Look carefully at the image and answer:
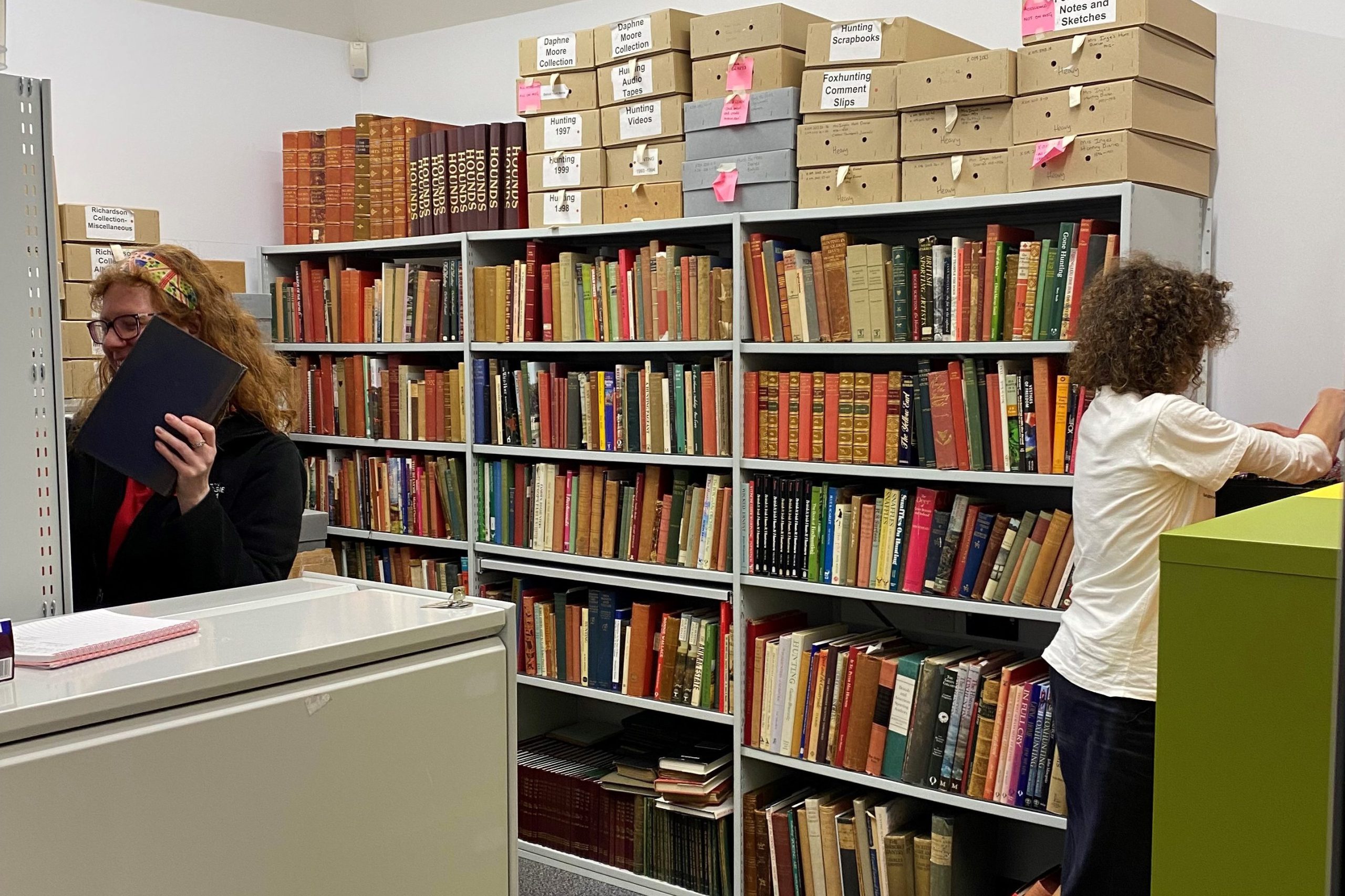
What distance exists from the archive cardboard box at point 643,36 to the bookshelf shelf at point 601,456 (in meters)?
1.05

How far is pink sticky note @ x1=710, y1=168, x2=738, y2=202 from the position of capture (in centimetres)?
309

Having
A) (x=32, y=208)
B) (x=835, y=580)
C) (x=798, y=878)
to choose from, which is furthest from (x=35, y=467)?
(x=798, y=878)

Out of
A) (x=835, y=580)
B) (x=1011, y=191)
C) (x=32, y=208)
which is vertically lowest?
(x=835, y=580)

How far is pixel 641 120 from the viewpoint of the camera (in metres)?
3.25

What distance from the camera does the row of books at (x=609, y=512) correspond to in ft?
10.7

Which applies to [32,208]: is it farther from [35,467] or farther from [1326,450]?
[1326,450]

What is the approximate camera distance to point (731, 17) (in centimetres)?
305

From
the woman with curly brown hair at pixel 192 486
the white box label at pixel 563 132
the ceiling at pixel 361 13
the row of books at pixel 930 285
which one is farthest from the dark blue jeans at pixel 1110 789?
the ceiling at pixel 361 13

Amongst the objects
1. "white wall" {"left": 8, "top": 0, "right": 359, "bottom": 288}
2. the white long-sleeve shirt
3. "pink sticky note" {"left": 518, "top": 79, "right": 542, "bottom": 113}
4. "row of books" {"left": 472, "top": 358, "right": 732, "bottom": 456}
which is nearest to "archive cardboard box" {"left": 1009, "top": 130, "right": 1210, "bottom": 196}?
the white long-sleeve shirt

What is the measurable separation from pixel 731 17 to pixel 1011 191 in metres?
0.87

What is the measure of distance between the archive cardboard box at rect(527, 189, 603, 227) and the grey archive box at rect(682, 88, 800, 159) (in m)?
0.33

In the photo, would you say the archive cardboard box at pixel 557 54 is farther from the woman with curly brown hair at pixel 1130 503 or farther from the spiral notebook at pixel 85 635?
the spiral notebook at pixel 85 635

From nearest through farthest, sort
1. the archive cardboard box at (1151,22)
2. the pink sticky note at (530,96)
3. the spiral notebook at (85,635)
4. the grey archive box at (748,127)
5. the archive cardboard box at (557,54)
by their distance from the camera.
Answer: the spiral notebook at (85,635)
the archive cardboard box at (1151,22)
the grey archive box at (748,127)
the archive cardboard box at (557,54)
the pink sticky note at (530,96)

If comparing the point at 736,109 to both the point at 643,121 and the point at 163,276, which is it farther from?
the point at 163,276
